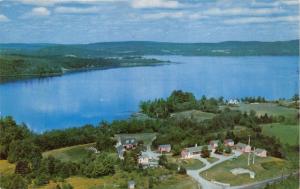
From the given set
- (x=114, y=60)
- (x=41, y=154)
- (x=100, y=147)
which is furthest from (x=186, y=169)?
(x=114, y=60)

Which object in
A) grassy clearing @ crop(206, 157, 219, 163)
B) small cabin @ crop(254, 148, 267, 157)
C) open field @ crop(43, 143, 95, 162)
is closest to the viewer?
open field @ crop(43, 143, 95, 162)

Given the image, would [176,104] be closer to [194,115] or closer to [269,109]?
[194,115]

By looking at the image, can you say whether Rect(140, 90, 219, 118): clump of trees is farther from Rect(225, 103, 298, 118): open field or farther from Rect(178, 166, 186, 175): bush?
Rect(178, 166, 186, 175): bush

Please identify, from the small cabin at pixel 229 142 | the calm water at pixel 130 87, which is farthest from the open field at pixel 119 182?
the small cabin at pixel 229 142

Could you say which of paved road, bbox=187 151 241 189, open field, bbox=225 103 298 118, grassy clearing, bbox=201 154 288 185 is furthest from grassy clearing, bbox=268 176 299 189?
open field, bbox=225 103 298 118

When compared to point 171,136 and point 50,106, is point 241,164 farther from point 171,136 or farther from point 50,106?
point 50,106

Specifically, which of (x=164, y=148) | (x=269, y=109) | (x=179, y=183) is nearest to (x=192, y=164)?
(x=164, y=148)

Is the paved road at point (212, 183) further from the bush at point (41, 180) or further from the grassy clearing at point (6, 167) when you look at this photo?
the grassy clearing at point (6, 167)
